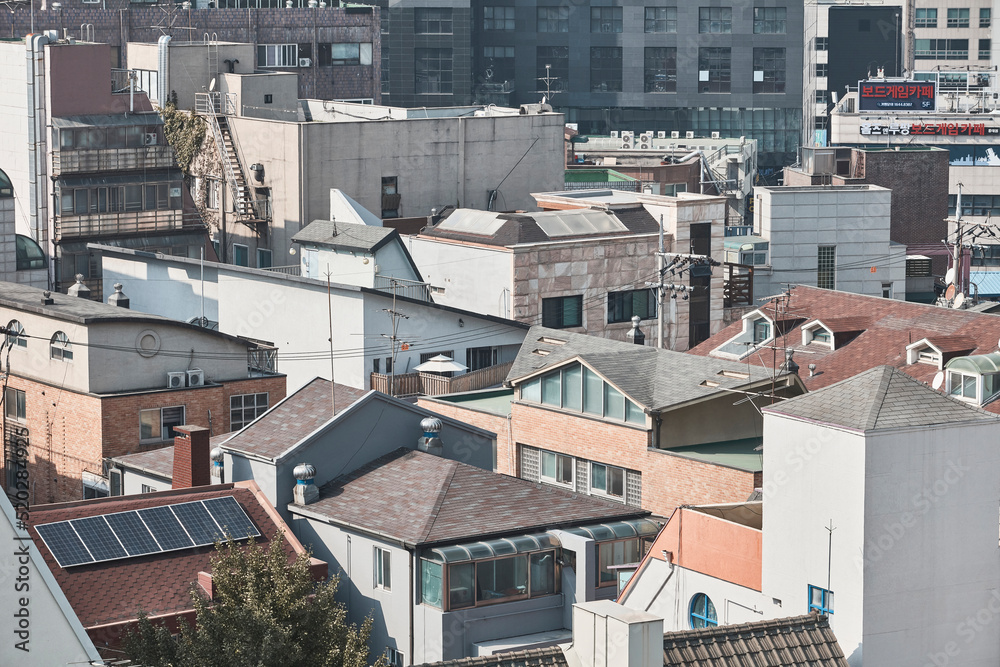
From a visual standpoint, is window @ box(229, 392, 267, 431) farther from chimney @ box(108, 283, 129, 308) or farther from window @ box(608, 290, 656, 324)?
window @ box(608, 290, 656, 324)

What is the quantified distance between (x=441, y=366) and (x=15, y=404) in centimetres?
1676

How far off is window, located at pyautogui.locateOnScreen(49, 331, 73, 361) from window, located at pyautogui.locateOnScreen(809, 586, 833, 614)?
33.6 m

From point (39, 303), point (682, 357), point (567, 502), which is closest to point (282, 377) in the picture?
point (39, 303)

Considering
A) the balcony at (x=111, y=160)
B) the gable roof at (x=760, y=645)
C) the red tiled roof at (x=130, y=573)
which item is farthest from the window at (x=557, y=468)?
the balcony at (x=111, y=160)

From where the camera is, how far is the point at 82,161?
94.8 meters

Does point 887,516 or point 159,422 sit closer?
point 887,516

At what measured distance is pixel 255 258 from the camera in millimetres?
101062

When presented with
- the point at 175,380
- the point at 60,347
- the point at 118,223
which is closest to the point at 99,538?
the point at 175,380

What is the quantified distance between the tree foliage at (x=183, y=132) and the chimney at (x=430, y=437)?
5437cm

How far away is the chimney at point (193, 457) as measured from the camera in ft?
166

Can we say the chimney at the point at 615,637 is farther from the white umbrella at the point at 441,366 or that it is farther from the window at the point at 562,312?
the window at the point at 562,312

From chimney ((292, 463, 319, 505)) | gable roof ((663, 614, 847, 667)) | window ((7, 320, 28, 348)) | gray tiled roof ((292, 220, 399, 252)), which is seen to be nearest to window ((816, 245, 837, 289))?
gray tiled roof ((292, 220, 399, 252))

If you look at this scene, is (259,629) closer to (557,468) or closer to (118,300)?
(557,468)

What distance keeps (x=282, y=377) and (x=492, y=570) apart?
2152cm
